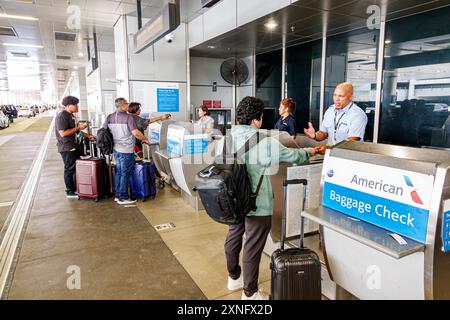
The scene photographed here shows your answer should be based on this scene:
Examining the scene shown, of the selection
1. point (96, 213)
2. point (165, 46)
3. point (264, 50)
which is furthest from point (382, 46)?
point (96, 213)

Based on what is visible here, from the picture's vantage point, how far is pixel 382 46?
4246mm

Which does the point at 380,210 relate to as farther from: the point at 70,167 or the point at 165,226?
the point at 70,167

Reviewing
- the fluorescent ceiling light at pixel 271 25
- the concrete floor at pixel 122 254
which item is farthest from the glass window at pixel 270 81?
the concrete floor at pixel 122 254

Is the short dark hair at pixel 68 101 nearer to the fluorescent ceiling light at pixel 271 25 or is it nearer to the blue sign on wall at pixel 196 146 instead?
the blue sign on wall at pixel 196 146

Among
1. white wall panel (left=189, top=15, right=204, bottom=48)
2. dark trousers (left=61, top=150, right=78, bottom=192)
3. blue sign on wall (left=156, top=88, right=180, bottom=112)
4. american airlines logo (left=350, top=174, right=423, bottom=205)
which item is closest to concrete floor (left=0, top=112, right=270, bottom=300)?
dark trousers (left=61, top=150, right=78, bottom=192)

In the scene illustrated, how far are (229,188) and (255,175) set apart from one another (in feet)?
0.72

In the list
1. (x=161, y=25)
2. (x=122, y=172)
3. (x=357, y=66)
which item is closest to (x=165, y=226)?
(x=122, y=172)

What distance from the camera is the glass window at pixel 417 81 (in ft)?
12.0

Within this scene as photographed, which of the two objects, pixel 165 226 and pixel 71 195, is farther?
pixel 71 195

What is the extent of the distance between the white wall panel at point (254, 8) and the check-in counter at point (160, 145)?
1.83 meters

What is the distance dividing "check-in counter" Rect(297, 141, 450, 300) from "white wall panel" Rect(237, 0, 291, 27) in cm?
242

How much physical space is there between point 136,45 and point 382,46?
3411mm

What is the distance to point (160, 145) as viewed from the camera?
4.80 metres
